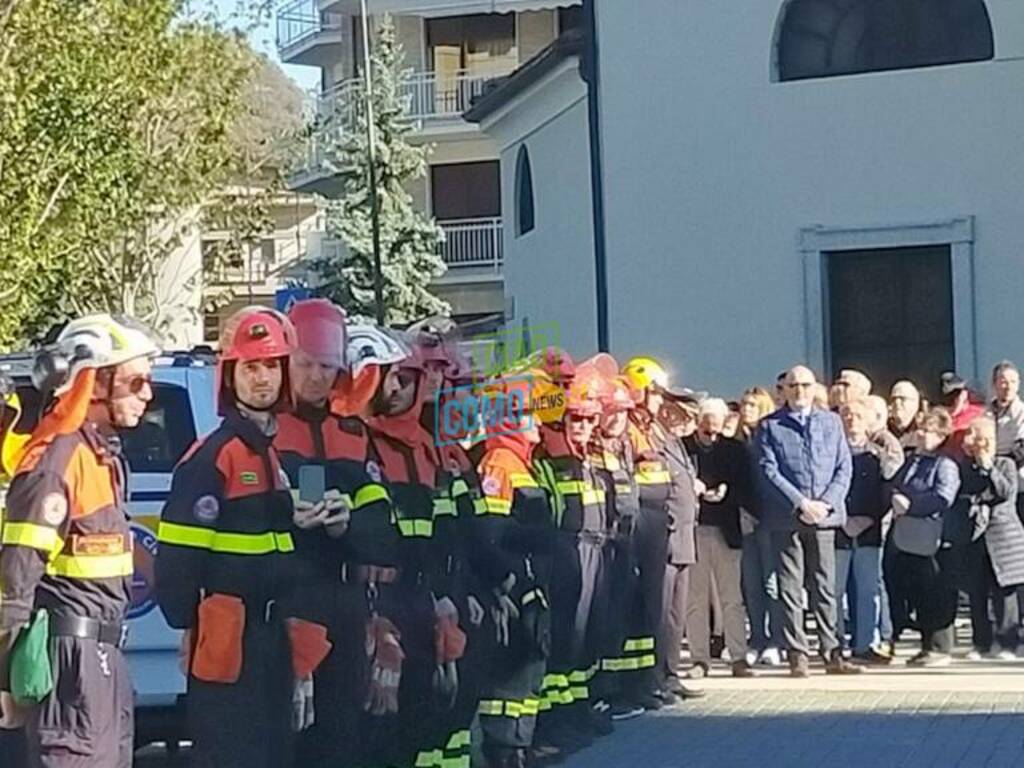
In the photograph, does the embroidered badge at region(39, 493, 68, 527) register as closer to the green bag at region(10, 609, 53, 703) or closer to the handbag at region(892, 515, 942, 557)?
the green bag at region(10, 609, 53, 703)

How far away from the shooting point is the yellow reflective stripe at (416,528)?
9531mm

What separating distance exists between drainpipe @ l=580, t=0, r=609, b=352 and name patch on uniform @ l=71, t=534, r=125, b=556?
2119 cm

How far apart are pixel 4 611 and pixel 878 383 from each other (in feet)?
69.8

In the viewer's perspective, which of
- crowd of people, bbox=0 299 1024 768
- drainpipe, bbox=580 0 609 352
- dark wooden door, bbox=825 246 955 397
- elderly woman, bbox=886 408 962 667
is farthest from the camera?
drainpipe, bbox=580 0 609 352

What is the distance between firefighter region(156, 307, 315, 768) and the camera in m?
8.10

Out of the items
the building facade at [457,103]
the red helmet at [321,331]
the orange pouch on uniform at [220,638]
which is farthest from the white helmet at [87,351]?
the building facade at [457,103]

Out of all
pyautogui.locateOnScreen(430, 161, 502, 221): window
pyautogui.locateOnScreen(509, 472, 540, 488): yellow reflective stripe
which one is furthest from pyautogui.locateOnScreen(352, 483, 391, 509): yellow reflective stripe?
pyautogui.locateOnScreen(430, 161, 502, 221): window

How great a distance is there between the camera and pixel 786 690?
49.8ft

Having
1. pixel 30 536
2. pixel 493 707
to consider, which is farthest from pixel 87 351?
pixel 493 707

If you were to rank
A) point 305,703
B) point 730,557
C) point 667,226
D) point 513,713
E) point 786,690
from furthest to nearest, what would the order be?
point 667,226
point 730,557
point 786,690
point 513,713
point 305,703

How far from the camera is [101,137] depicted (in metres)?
30.0

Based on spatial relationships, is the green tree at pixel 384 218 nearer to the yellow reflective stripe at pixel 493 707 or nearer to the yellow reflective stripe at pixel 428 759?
the yellow reflective stripe at pixel 493 707

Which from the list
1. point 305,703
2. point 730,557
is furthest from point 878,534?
point 305,703

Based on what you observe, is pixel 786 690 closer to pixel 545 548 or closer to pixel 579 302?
pixel 545 548
